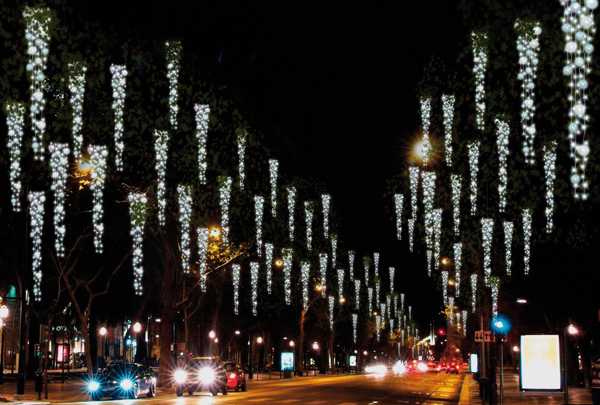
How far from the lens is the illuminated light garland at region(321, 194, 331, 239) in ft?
246

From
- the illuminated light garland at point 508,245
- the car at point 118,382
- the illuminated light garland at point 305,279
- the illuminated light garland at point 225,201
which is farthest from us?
the illuminated light garland at point 305,279

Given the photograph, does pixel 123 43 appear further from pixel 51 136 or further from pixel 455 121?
pixel 455 121

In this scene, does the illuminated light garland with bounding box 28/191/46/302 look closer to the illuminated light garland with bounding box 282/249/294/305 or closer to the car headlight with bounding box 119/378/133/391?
the car headlight with bounding box 119/378/133/391

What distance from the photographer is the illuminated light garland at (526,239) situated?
3649cm

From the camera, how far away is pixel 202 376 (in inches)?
1914

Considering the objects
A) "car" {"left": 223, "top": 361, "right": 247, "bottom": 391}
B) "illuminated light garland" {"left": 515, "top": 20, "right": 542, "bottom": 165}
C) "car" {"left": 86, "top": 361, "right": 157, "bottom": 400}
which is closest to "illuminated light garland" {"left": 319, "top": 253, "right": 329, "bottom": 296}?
"car" {"left": 223, "top": 361, "right": 247, "bottom": 391}

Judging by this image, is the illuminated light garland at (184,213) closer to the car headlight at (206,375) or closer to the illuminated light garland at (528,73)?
the car headlight at (206,375)

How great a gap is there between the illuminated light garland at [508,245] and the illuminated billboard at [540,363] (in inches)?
450

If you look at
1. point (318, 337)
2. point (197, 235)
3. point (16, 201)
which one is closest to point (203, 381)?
point (197, 235)

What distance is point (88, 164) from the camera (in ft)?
132

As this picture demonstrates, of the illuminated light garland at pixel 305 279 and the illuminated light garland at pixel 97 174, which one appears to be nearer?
the illuminated light garland at pixel 97 174

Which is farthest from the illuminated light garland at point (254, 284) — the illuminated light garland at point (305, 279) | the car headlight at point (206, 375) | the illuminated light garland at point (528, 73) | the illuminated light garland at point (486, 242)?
the illuminated light garland at point (528, 73)

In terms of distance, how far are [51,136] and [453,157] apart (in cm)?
1736

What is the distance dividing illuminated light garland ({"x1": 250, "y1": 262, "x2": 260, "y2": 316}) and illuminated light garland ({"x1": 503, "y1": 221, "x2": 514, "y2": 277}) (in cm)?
2842
